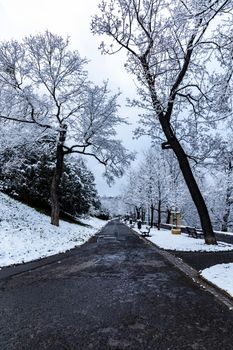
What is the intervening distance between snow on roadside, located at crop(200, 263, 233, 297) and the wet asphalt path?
48 cm

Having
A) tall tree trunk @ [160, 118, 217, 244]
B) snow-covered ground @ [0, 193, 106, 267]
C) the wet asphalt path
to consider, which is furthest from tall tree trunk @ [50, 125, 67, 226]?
the wet asphalt path

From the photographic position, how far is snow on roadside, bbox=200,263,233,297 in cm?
778

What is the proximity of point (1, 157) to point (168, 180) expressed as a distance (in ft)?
84.5

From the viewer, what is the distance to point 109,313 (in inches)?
237

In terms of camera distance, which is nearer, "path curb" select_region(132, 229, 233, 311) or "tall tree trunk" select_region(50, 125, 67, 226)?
"path curb" select_region(132, 229, 233, 311)

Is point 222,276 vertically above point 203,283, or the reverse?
point 222,276

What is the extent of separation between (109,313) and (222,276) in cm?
399

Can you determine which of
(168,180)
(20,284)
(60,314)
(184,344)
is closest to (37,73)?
(20,284)

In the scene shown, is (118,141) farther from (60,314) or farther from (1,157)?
(60,314)

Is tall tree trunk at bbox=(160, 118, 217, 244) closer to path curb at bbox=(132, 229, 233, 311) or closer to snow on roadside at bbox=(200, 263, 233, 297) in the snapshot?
path curb at bbox=(132, 229, 233, 311)

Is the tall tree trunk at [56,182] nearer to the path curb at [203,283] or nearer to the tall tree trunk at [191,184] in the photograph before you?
the tall tree trunk at [191,184]

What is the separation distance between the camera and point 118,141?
26672mm

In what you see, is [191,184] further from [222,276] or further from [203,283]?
[203,283]

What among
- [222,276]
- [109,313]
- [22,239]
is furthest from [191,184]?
→ [109,313]
